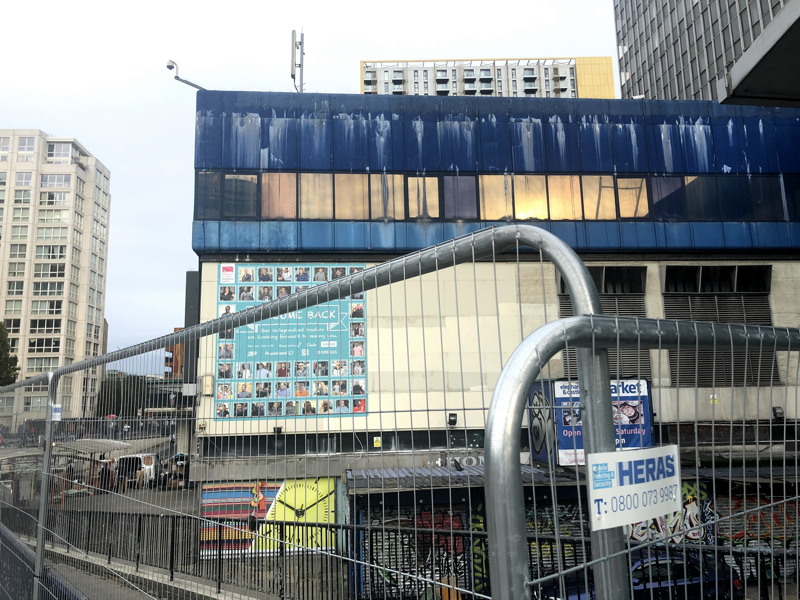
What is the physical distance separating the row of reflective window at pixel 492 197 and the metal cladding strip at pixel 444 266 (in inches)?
594

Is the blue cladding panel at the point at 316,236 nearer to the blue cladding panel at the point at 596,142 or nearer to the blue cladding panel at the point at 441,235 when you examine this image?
the blue cladding panel at the point at 441,235

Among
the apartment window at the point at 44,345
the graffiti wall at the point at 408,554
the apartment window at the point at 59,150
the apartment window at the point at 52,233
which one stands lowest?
the graffiti wall at the point at 408,554

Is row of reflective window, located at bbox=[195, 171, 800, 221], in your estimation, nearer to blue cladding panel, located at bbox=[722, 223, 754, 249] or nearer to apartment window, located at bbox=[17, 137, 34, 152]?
blue cladding panel, located at bbox=[722, 223, 754, 249]

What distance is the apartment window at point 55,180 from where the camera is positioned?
71812mm

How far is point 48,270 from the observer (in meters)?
68.9

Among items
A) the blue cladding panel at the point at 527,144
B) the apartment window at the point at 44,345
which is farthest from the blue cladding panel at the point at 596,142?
the apartment window at the point at 44,345

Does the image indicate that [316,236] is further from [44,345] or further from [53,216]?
[53,216]

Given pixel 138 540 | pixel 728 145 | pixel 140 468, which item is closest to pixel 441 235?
pixel 728 145

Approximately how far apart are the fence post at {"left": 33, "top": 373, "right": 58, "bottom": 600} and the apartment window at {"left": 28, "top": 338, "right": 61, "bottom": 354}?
2791 inches

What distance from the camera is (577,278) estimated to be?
2025mm

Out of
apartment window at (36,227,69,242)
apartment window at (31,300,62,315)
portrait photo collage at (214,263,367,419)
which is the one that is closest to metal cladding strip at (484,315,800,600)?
portrait photo collage at (214,263,367,419)

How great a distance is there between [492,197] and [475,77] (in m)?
92.4

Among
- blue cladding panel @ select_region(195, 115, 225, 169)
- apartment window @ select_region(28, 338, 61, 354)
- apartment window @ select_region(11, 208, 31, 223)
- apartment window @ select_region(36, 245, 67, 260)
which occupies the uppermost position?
apartment window @ select_region(11, 208, 31, 223)

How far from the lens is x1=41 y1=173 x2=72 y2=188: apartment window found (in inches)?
2827
